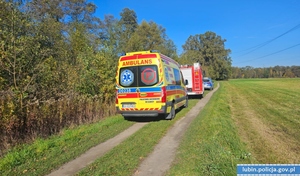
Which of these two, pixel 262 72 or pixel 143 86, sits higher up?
pixel 262 72

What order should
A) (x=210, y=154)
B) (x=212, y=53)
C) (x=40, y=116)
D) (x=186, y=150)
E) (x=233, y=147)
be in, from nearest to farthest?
(x=210, y=154), (x=233, y=147), (x=186, y=150), (x=40, y=116), (x=212, y=53)

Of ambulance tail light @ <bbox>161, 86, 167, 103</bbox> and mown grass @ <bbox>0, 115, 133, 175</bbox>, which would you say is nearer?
mown grass @ <bbox>0, 115, 133, 175</bbox>

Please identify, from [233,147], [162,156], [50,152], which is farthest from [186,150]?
[50,152]

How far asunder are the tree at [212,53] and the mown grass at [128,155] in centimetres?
6982

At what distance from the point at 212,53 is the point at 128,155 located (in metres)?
78.4

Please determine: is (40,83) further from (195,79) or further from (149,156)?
(195,79)

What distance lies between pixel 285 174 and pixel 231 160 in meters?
0.93

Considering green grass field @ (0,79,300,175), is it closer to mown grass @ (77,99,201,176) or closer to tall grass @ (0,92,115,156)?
mown grass @ (77,99,201,176)

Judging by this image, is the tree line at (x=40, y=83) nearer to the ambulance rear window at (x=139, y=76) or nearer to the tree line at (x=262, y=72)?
the ambulance rear window at (x=139, y=76)

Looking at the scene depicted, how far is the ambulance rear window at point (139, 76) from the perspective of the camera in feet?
25.7

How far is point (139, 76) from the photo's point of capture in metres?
7.96

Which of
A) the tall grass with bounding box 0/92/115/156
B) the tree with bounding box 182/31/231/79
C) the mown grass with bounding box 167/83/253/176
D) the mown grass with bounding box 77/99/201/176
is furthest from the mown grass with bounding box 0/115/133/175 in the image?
the tree with bounding box 182/31/231/79

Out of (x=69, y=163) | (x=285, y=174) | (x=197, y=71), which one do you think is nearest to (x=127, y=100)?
(x=69, y=163)

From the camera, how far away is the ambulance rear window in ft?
25.7
